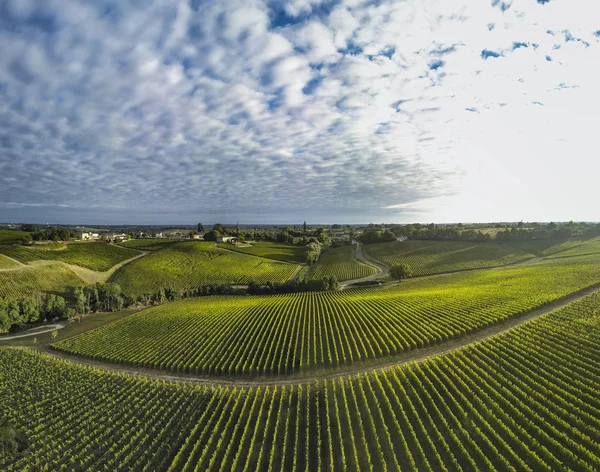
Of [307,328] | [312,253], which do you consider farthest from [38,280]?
[312,253]

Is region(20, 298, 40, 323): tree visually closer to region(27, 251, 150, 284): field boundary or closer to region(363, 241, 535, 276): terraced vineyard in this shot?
region(27, 251, 150, 284): field boundary

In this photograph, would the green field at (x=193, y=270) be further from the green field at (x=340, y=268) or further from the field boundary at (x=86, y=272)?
the green field at (x=340, y=268)

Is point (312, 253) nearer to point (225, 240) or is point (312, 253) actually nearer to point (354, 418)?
point (225, 240)

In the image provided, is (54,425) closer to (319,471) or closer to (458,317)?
(319,471)

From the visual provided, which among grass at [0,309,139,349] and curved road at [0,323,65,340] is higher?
grass at [0,309,139,349]

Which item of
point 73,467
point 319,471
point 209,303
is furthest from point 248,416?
point 209,303

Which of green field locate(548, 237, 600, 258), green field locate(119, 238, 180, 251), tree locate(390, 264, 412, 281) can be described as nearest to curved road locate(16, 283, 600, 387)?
tree locate(390, 264, 412, 281)
